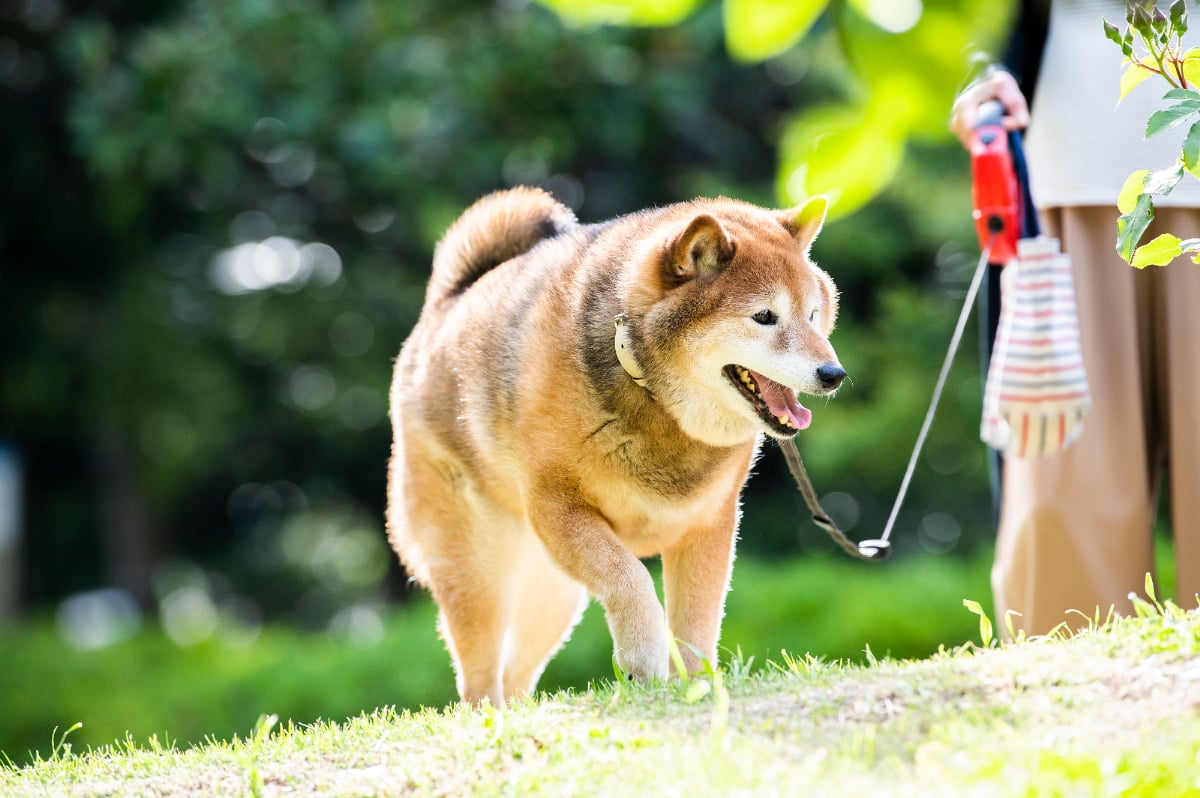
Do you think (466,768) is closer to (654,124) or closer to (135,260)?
(654,124)

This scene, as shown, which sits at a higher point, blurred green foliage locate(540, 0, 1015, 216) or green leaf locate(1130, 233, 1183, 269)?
blurred green foliage locate(540, 0, 1015, 216)

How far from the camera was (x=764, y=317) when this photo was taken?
3617 mm

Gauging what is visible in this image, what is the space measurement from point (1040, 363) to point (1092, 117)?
87cm

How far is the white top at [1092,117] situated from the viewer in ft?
12.8

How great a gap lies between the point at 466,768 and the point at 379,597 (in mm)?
15475

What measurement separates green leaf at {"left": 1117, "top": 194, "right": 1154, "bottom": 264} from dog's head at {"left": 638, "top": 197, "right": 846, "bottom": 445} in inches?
33.5

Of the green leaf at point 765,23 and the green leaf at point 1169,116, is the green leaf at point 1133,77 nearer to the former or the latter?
the green leaf at point 1169,116

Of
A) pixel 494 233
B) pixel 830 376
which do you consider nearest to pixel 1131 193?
pixel 830 376

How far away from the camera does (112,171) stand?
891cm

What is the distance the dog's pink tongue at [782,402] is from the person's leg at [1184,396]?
1.18 meters

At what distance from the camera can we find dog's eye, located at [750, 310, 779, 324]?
361 cm

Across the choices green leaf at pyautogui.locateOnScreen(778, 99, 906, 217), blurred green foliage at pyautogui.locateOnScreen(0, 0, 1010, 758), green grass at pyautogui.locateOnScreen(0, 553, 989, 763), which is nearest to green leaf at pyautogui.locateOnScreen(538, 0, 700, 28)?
green leaf at pyautogui.locateOnScreen(778, 99, 906, 217)

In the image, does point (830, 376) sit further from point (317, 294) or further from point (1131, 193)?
point (317, 294)

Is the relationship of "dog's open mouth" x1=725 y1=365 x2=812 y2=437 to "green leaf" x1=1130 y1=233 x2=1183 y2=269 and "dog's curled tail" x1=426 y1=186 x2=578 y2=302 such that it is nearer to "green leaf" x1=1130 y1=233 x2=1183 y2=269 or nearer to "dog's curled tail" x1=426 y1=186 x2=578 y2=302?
"green leaf" x1=1130 y1=233 x2=1183 y2=269
